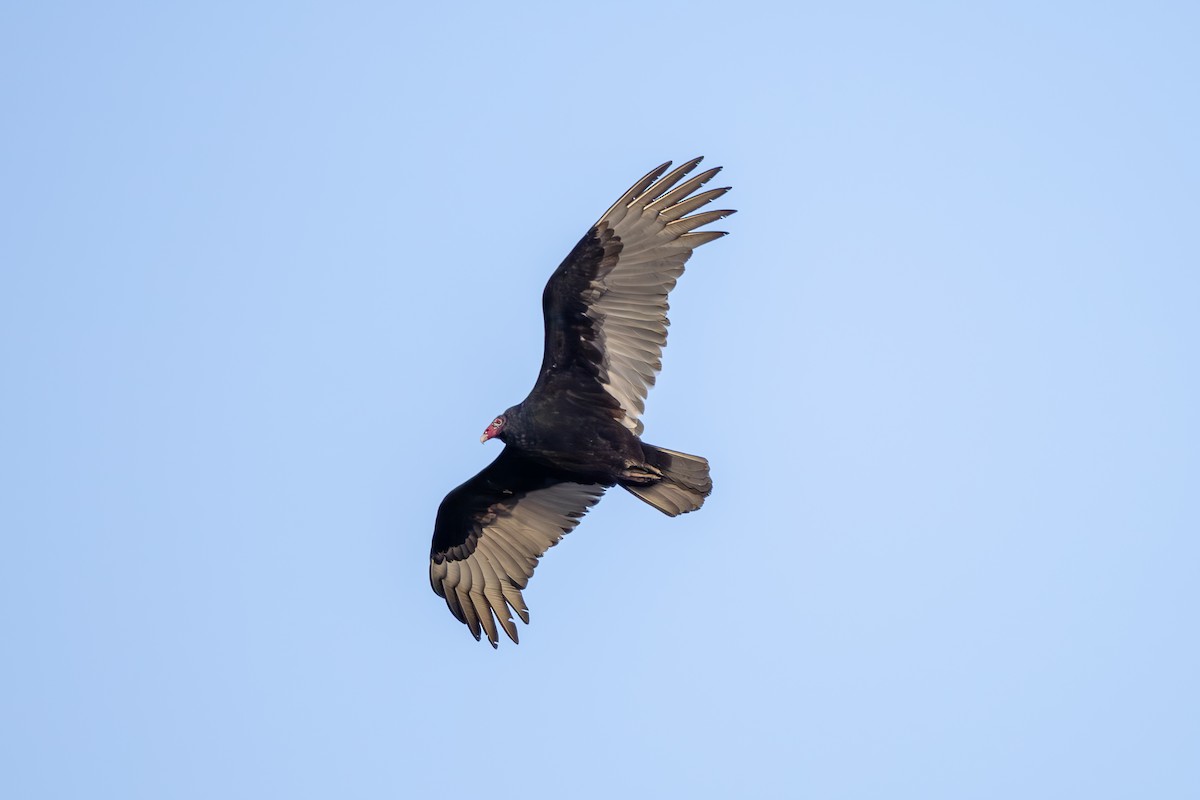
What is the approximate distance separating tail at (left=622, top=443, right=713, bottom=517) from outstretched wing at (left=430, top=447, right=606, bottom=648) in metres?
0.91

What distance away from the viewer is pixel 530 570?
12.1 m

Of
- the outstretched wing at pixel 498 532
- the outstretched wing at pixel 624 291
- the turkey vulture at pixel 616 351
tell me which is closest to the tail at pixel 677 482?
the turkey vulture at pixel 616 351

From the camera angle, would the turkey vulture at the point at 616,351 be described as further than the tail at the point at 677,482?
No

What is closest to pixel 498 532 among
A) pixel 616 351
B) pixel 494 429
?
pixel 494 429

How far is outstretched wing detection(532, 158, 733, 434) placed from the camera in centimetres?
1093

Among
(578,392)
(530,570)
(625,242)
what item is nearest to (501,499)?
(530,570)

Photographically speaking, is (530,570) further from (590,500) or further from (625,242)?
(625,242)

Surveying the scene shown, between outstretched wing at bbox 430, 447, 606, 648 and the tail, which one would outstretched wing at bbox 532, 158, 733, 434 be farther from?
outstretched wing at bbox 430, 447, 606, 648

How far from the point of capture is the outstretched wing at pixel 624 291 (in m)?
10.9

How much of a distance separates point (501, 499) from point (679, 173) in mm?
2924

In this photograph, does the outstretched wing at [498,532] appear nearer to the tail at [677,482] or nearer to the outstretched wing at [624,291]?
the tail at [677,482]

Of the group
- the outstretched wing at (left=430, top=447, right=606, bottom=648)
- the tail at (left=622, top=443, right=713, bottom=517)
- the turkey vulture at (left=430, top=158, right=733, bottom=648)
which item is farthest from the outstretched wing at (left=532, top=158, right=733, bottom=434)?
the outstretched wing at (left=430, top=447, right=606, bottom=648)

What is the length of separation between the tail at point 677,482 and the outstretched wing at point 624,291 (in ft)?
0.99

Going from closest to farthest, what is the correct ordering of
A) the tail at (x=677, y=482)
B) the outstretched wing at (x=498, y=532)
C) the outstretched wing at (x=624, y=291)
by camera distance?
the outstretched wing at (x=624, y=291) → the tail at (x=677, y=482) → the outstretched wing at (x=498, y=532)
